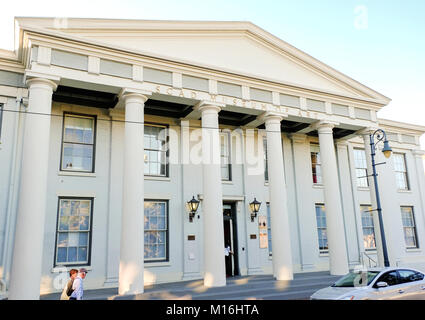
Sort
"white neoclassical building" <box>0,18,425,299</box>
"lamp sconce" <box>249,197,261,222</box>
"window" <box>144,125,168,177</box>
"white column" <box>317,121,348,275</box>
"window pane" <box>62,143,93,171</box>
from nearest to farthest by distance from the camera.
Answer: "white neoclassical building" <box>0,18,425,299</box> < "window pane" <box>62,143,93,171</box> < "white column" <box>317,121,348,275</box> < "window" <box>144,125,168,177</box> < "lamp sconce" <box>249,197,261,222</box>

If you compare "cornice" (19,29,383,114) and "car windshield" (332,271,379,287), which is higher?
"cornice" (19,29,383,114)

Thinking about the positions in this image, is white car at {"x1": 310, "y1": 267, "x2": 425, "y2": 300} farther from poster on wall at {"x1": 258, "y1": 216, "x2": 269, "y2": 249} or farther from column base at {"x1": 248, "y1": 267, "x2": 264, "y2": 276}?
poster on wall at {"x1": 258, "y1": 216, "x2": 269, "y2": 249}

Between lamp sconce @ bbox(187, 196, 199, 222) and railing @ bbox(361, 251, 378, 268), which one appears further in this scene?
railing @ bbox(361, 251, 378, 268)

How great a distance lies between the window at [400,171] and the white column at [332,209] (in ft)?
28.1

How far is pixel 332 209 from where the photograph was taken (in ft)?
52.9

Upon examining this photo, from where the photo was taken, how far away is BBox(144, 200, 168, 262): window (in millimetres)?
15227

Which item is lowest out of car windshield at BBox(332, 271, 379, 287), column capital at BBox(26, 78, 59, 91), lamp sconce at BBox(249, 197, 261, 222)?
car windshield at BBox(332, 271, 379, 287)

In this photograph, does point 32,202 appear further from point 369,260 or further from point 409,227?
point 409,227

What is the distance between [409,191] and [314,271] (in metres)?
9.22

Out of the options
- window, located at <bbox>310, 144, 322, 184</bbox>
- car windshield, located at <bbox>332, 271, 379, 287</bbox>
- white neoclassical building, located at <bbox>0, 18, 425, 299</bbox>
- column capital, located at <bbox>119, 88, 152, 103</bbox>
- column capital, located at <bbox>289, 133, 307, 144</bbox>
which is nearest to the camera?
car windshield, located at <bbox>332, 271, 379, 287</bbox>

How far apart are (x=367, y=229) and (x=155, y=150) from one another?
1301 centimetres

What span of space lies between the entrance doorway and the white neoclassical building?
0.05 m

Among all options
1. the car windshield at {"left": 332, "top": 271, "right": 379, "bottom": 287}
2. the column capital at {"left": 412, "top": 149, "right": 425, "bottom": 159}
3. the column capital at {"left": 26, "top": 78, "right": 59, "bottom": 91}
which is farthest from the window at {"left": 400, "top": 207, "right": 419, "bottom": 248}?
the column capital at {"left": 26, "top": 78, "right": 59, "bottom": 91}

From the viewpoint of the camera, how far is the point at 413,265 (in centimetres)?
2000
